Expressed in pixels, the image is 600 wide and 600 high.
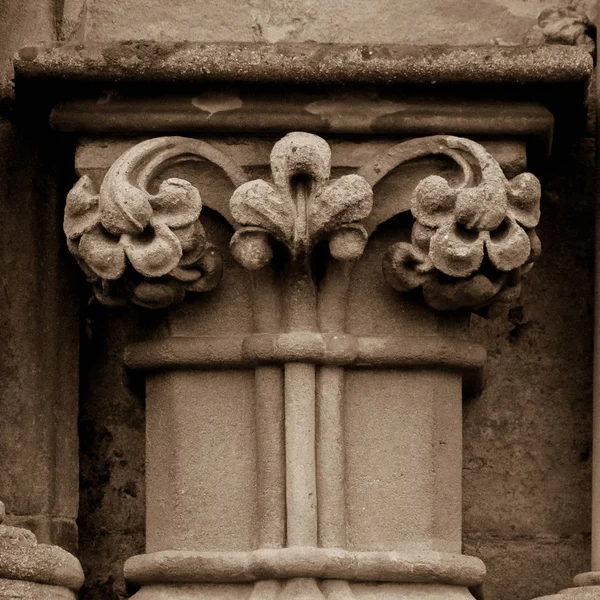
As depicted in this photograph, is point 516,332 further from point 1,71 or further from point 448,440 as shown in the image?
point 1,71

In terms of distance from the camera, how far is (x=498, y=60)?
3.69 m

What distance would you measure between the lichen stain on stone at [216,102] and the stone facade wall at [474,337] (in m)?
0.14

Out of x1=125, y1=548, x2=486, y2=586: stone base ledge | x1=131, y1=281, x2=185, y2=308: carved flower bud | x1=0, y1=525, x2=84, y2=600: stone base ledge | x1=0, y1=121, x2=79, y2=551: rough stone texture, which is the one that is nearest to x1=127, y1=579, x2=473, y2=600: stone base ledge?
x1=125, y1=548, x2=486, y2=586: stone base ledge

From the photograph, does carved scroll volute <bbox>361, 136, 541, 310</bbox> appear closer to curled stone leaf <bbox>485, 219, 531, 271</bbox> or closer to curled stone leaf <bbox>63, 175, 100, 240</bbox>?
curled stone leaf <bbox>485, 219, 531, 271</bbox>

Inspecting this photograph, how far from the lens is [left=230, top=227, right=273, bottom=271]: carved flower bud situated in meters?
3.64

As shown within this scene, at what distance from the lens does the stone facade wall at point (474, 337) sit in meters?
3.84

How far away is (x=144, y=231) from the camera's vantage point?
144 inches

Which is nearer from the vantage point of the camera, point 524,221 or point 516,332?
point 524,221

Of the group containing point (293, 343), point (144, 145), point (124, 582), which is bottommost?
point (124, 582)

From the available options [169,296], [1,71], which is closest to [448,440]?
[169,296]

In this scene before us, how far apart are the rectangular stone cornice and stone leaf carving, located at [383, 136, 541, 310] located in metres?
0.12

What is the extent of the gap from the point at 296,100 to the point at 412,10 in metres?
0.26

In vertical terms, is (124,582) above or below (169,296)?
below

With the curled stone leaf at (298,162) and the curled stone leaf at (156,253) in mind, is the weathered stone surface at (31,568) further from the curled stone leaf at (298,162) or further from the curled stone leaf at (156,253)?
the curled stone leaf at (298,162)
